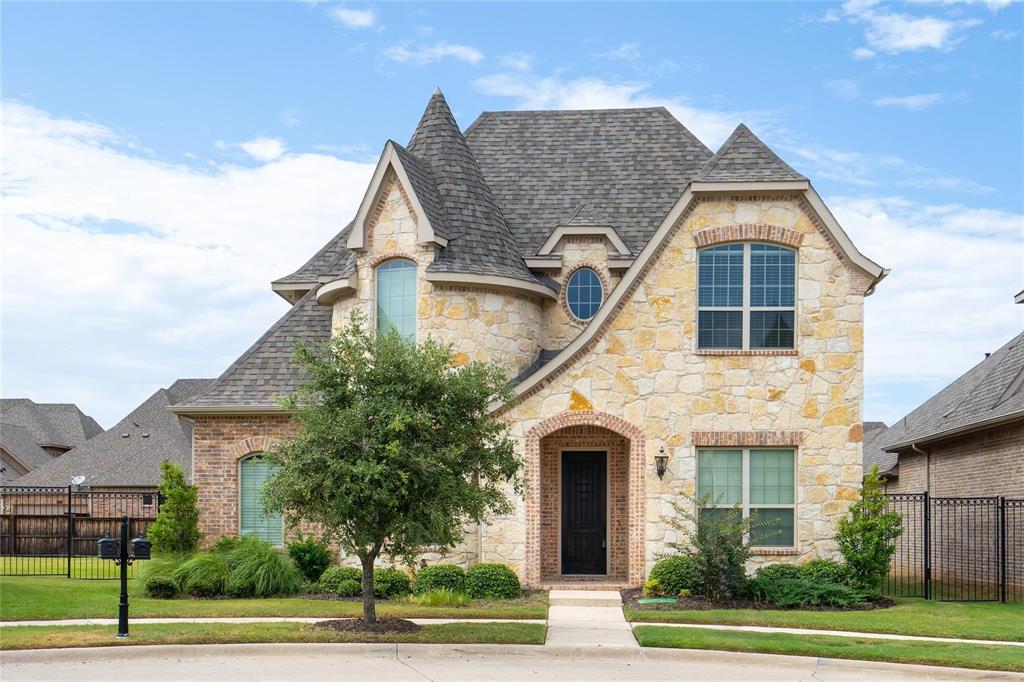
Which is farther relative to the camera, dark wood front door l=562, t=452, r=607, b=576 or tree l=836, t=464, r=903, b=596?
dark wood front door l=562, t=452, r=607, b=576

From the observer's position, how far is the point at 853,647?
14.2 m

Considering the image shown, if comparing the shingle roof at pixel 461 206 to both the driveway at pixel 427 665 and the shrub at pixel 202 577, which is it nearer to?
the shrub at pixel 202 577

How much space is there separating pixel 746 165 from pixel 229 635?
12.9m

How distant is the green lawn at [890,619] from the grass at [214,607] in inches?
86.3

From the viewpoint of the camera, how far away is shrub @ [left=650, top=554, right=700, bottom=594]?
63.7 ft

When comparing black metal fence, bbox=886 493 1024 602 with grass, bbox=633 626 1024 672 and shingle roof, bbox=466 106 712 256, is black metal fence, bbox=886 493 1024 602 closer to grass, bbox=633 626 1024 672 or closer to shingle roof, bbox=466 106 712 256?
grass, bbox=633 626 1024 672

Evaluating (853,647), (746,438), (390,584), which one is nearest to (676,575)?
(746,438)

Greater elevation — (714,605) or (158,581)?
(158,581)

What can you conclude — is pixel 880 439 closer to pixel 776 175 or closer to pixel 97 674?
pixel 776 175

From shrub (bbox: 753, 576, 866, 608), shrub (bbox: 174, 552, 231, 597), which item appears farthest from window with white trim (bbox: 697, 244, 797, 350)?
shrub (bbox: 174, 552, 231, 597)

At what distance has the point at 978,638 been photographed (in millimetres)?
15352

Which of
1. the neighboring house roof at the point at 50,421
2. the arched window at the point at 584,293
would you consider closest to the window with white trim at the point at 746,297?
the arched window at the point at 584,293

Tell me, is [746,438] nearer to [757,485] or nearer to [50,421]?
[757,485]

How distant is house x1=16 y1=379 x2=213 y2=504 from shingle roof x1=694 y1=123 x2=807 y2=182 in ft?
90.7
